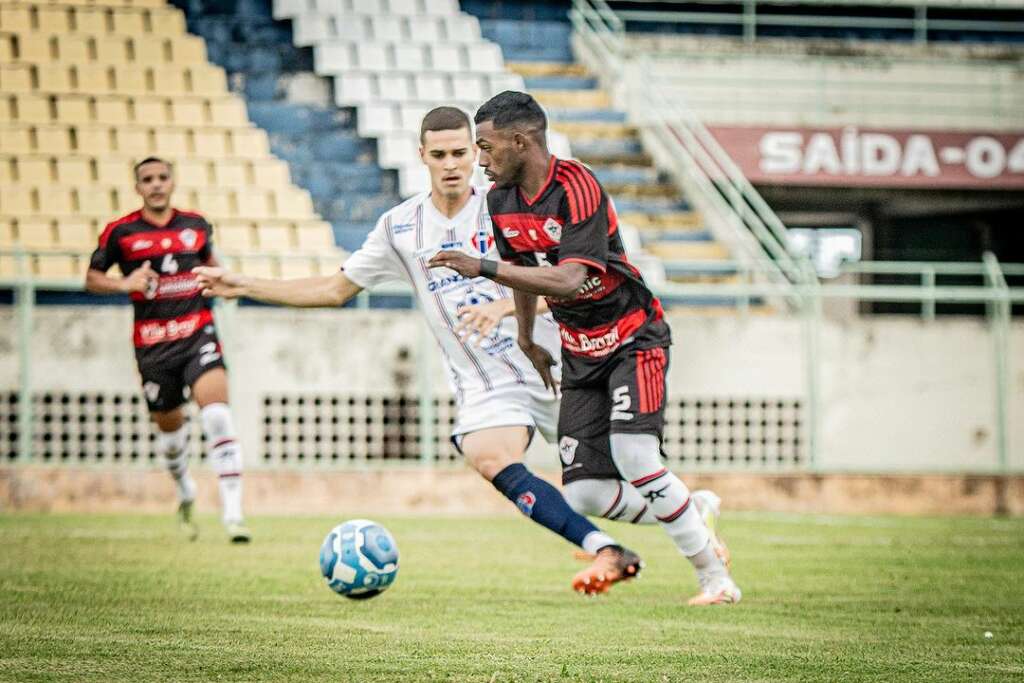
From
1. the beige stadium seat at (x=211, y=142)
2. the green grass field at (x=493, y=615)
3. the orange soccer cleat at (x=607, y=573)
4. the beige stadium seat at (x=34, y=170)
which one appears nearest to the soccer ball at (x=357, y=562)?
the green grass field at (x=493, y=615)

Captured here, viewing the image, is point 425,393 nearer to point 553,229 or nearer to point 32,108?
point 32,108

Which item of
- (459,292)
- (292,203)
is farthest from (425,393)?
(459,292)

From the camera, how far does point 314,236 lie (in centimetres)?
1781

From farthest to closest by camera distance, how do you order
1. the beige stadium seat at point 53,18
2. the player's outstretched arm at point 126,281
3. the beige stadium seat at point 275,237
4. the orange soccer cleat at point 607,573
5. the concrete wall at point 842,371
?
the beige stadium seat at point 53,18
the beige stadium seat at point 275,237
the concrete wall at point 842,371
the player's outstretched arm at point 126,281
the orange soccer cleat at point 607,573

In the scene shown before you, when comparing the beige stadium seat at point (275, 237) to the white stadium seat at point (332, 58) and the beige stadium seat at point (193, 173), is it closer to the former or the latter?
the beige stadium seat at point (193, 173)

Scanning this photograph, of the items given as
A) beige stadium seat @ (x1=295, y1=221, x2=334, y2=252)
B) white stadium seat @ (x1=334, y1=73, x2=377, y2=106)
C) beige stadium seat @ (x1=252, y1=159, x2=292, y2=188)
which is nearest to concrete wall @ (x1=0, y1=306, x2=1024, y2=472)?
beige stadium seat @ (x1=295, y1=221, x2=334, y2=252)

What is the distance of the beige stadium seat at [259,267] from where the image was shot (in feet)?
52.9

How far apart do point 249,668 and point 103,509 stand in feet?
31.9

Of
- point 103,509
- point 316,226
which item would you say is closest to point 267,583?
point 103,509

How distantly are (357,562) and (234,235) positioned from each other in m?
10.9

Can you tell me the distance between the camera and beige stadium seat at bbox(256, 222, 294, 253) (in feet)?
57.4

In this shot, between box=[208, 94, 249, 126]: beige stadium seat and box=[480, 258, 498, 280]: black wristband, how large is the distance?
44.9ft

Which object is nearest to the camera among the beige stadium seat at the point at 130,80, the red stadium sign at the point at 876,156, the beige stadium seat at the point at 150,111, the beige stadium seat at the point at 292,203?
the beige stadium seat at the point at 292,203

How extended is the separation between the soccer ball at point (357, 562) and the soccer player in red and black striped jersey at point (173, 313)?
355 centimetres
